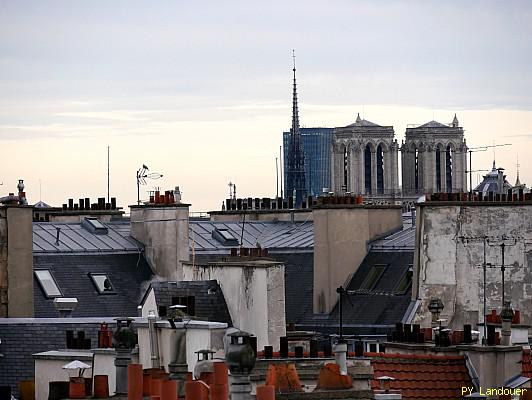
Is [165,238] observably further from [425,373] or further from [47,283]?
[425,373]

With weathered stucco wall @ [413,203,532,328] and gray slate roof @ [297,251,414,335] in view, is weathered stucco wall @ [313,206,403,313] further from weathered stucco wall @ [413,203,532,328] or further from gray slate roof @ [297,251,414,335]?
weathered stucco wall @ [413,203,532,328]

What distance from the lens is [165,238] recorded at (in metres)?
59.6

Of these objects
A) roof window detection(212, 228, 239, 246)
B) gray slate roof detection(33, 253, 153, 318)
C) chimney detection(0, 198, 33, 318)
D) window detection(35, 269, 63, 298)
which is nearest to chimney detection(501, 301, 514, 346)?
chimney detection(0, 198, 33, 318)

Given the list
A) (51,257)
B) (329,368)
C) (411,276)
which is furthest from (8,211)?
(329,368)

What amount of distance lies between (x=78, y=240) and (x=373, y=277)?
7.25 metres

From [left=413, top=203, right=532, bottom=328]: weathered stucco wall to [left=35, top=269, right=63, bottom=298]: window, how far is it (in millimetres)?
8451

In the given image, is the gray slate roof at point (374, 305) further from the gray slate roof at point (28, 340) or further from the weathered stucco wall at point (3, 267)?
the gray slate roof at point (28, 340)

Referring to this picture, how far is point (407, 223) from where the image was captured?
6353cm

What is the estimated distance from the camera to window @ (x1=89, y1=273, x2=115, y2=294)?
56.4 metres

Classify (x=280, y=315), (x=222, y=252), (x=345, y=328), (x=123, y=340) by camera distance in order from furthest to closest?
1. (x=222, y=252)
2. (x=345, y=328)
3. (x=280, y=315)
4. (x=123, y=340)

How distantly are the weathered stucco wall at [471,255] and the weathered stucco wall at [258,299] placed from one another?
6233 mm

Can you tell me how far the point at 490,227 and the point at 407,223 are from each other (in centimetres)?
1393

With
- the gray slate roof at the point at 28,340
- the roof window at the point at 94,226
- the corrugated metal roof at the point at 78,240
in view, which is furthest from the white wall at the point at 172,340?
the roof window at the point at 94,226

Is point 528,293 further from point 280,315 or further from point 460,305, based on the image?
point 280,315
